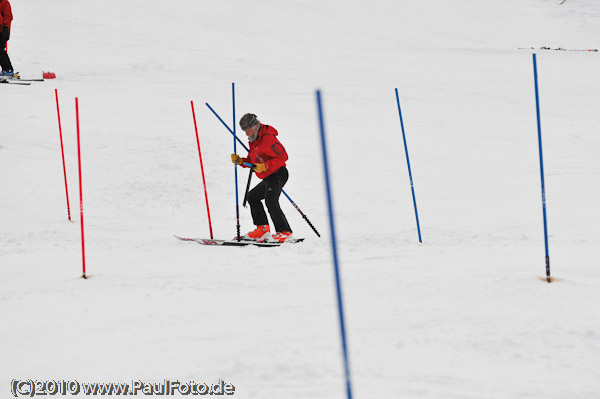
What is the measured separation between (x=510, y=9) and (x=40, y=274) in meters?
30.4

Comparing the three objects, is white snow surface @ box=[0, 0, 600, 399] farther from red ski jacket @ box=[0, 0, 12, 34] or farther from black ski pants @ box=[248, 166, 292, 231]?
red ski jacket @ box=[0, 0, 12, 34]

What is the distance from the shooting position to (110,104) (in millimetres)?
12430

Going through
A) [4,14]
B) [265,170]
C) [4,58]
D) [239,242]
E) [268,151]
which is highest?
[4,14]

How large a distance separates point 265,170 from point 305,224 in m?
1.76

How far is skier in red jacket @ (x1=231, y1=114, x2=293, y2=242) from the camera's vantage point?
19.9 ft

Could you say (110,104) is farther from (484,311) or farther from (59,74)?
(484,311)

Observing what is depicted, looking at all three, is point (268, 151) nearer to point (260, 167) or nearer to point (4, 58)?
point (260, 167)

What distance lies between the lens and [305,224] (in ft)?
25.0

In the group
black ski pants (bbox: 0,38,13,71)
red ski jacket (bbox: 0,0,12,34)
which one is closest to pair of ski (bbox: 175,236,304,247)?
black ski pants (bbox: 0,38,13,71)

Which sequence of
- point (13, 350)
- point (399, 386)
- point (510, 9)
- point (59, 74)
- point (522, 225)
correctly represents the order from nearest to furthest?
point (399, 386), point (13, 350), point (522, 225), point (59, 74), point (510, 9)

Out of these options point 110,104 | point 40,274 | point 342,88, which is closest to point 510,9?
point 342,88

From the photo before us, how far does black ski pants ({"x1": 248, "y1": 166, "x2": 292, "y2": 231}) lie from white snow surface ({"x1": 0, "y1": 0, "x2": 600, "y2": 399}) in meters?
0.43

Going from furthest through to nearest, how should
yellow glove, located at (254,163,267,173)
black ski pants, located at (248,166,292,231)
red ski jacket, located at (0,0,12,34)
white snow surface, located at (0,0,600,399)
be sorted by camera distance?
red ski jacket, located at (0,0,12,34), black ski pants, located at (248,166,292,231), yellow glove, located at (254,163,267,173), white snow surface, located at (0,0,600,399)

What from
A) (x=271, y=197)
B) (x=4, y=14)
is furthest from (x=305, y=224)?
(x=4, y=14)
